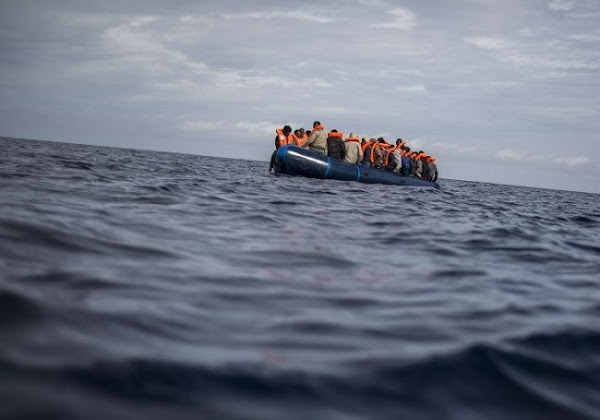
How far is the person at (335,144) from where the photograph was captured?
1919cm

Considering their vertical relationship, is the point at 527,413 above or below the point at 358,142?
below

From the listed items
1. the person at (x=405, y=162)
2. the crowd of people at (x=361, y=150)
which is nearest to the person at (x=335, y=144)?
the crowd of people at (x=361, y=150)

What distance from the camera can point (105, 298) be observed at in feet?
10.2

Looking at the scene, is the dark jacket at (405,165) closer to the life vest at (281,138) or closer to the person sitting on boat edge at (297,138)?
the person sitting on boat edge at (297,138)

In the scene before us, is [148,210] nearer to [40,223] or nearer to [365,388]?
[40,223]

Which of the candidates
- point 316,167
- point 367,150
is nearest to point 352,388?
point 316,167

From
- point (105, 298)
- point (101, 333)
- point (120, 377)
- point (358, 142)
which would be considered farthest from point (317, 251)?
point (358, 142)

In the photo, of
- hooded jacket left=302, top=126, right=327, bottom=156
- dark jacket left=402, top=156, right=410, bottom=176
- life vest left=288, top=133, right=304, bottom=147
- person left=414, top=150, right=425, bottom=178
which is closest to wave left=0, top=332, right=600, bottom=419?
hooded jacket left=302, top=126, right=327, bottom=156

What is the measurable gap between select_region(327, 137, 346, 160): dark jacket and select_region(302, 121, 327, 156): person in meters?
0.33

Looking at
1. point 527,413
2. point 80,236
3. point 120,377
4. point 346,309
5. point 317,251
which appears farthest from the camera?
point 317,251

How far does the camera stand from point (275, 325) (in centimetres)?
307

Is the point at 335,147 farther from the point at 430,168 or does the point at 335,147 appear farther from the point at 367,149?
the point at 430,168

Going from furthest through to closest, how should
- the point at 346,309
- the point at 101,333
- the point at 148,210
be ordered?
the point at 148,210, the point at 346,309, the point at 101,333

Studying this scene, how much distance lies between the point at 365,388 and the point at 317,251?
3239 millimetres
